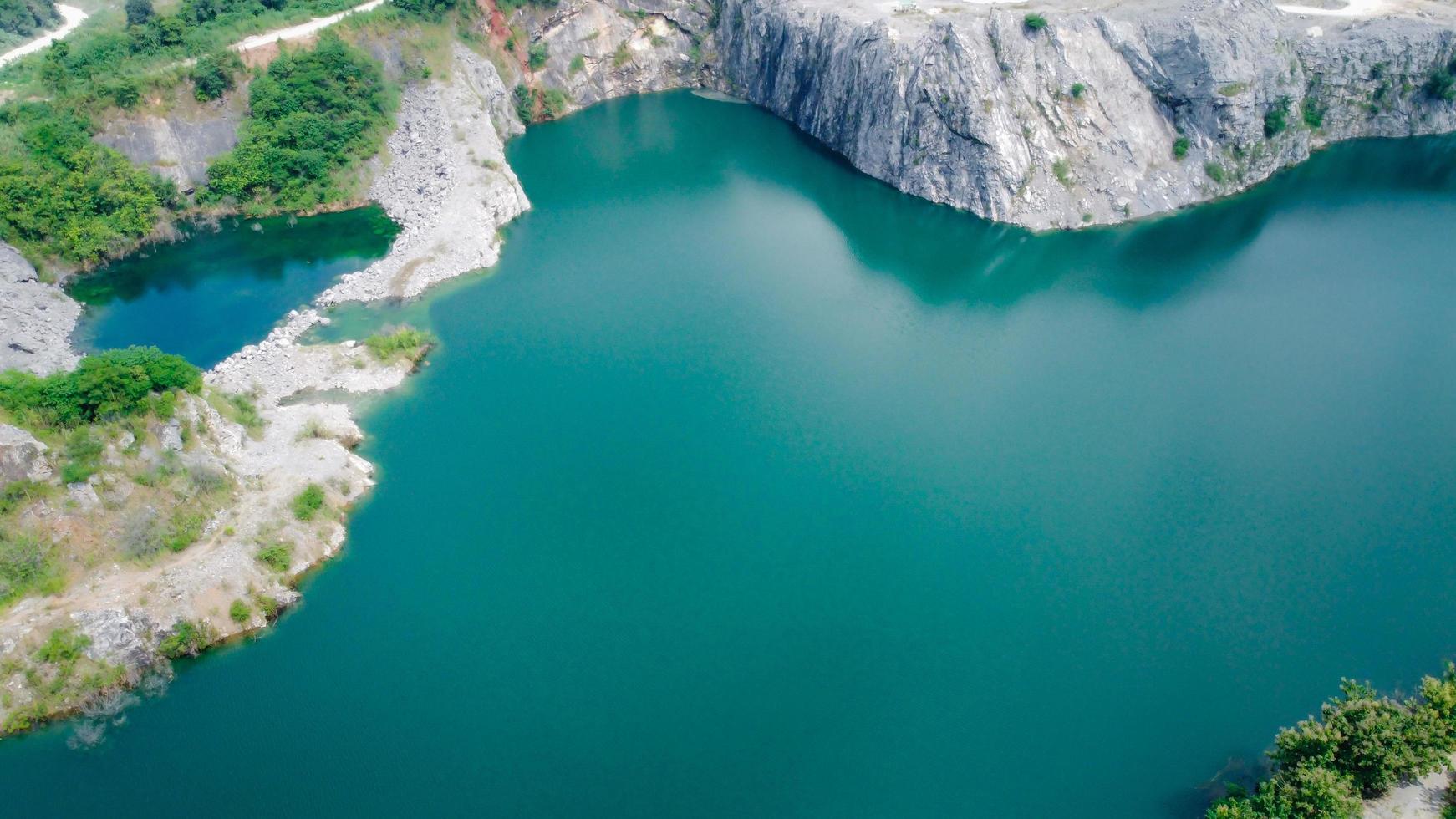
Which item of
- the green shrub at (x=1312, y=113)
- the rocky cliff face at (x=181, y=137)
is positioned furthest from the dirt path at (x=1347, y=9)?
the rocky cliff face at (x=181, y=137)

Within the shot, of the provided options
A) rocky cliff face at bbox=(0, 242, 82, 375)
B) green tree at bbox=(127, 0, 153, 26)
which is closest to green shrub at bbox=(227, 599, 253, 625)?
rocky cliff face at bbox=(0, 242, 82, 375)

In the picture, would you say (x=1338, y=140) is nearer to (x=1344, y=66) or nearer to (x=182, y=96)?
(x=1344, y=66)

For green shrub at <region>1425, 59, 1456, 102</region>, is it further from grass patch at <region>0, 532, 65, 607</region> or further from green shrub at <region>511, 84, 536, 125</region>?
grass patch at <region>0, 532, 65, 607</region>

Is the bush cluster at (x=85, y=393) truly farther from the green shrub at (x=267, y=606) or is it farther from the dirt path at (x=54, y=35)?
the dirt path at (x=54, y=35)

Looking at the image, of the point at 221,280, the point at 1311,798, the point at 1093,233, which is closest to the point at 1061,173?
the point at 1093,233

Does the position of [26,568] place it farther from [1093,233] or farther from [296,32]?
[1093,233]

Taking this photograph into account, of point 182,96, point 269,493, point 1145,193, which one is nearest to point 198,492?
point 269,493
